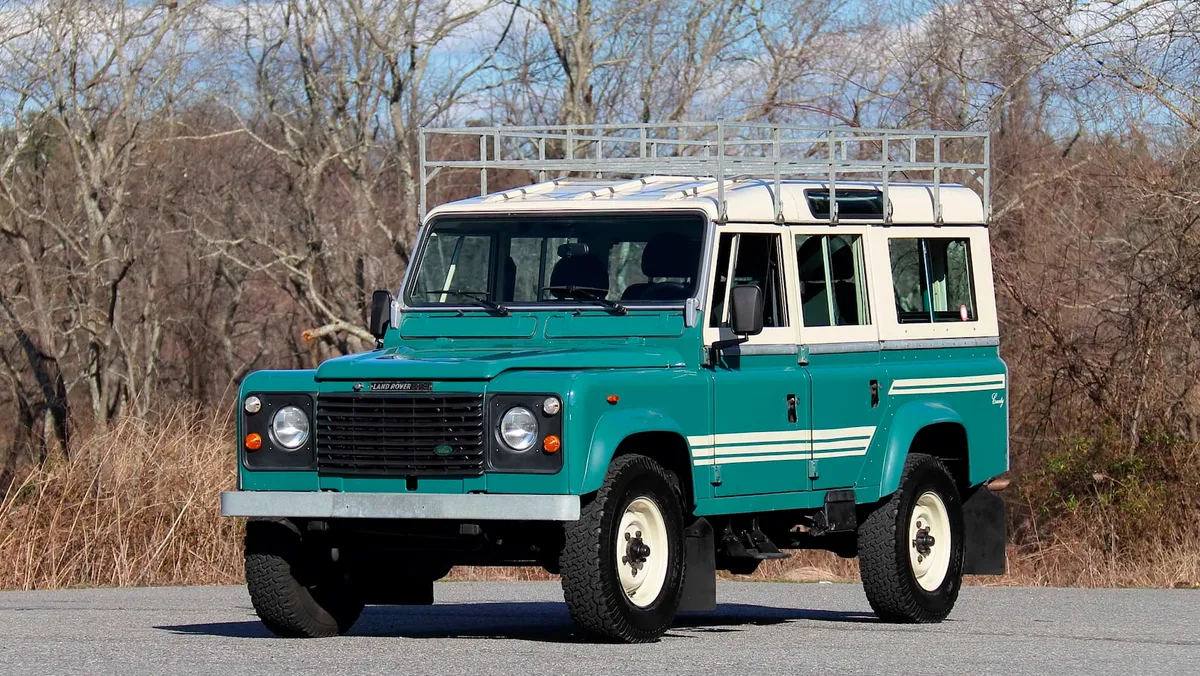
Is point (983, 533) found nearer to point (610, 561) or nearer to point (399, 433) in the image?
point (610, 561)

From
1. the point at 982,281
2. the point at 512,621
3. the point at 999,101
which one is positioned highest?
the point at 999,101

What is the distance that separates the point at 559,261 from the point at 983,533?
11.4 feet

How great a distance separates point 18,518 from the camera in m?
15.6

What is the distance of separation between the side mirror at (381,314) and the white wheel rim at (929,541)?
325 centimetres

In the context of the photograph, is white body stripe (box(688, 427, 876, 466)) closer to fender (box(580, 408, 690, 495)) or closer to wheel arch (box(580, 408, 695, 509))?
wheel arch (box(580, 408, 695, 509))

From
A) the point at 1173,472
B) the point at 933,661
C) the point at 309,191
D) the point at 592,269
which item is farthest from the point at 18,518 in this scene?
the point at 309,191

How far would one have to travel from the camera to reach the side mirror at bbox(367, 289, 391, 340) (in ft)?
34.9

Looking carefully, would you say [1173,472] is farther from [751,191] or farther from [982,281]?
[751,191]

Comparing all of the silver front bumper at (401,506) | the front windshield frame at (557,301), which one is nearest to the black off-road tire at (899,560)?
the front windshield frame at (557,301)

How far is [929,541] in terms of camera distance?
11.4 metres

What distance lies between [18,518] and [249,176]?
752 inches

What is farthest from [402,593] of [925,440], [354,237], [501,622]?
[354,237]

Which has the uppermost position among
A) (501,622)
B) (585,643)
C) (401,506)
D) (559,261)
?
(559,261)

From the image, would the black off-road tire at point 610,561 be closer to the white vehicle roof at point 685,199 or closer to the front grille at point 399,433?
the front grille at point 399,433
